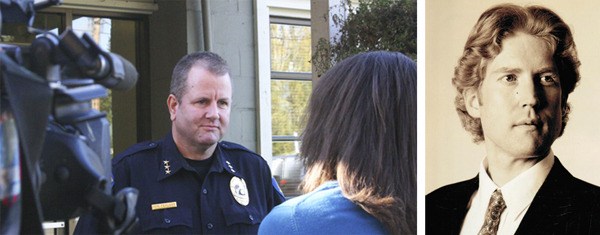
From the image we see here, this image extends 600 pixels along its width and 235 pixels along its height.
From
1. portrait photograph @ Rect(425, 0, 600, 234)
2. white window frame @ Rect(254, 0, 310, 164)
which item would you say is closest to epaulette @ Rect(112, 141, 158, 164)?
white window frame @ Rect(254, 0, 310, 164)

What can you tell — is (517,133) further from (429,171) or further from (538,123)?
(429,171)

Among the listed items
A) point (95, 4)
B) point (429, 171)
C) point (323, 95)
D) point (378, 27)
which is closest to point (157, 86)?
point (95, 4)

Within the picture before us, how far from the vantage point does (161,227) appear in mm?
3389

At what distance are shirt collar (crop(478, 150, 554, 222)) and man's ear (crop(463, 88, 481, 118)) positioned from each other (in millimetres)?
335

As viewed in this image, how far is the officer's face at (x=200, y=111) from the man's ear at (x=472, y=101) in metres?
1.76

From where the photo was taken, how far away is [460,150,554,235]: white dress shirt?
189 inches

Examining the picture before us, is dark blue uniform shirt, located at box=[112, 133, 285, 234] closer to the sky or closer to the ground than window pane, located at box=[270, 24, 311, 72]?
closer to the ground

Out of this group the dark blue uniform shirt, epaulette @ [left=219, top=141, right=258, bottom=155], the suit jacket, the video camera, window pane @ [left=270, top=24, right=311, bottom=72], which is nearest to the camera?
the video camera

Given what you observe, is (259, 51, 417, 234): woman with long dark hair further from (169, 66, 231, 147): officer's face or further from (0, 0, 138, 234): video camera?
(0, 0, 138, 234): video camera

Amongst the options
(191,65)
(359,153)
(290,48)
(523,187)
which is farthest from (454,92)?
(191,65)

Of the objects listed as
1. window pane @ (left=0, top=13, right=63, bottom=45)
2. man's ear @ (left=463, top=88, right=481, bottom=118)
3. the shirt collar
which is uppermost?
window pane @ (left=0, top=13, right=63, bottom=45)

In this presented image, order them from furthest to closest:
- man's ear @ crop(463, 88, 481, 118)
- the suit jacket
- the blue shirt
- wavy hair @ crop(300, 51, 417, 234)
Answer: man's ear @ crop(463, 88, 481, 118)
the suit jacket
wavy hair @ crop(300, 51, 417, 234)
the blue shirt

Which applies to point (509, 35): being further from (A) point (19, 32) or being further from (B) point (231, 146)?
(A) point (19, 32)

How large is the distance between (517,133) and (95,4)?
232 cm
